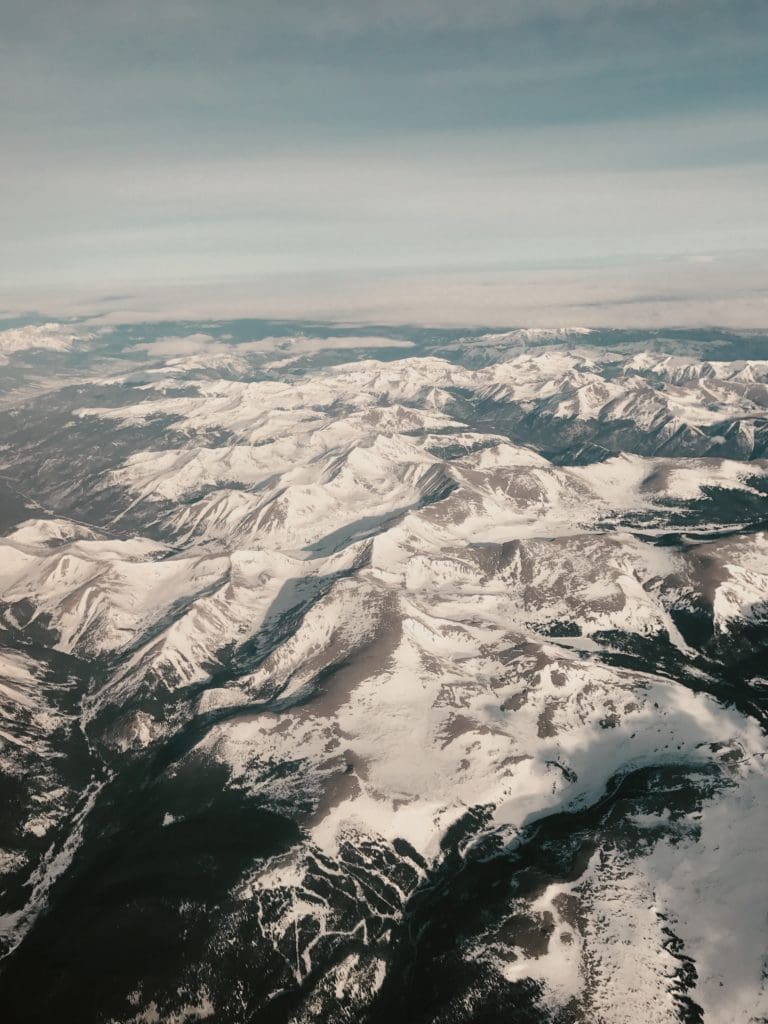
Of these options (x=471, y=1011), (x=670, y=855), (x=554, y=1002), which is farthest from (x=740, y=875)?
(x=471, y=1011)

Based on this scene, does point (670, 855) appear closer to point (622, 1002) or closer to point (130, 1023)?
point (622, 1002)

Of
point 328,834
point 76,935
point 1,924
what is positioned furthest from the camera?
point 328,834

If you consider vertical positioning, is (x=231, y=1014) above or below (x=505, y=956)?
below

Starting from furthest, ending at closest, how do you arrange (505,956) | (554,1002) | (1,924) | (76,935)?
(1,924) → (76,935) → (505,956) → (554,1002)

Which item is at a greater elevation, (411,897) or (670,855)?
(670,855)

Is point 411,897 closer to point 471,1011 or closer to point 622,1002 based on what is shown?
point 471,1011

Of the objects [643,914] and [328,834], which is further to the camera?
[328,834]

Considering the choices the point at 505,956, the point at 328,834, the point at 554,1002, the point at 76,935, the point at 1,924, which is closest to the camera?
the point at 554,1002

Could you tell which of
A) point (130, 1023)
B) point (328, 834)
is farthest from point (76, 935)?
point (328, 834)

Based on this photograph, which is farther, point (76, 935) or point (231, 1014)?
point (76, 935)
